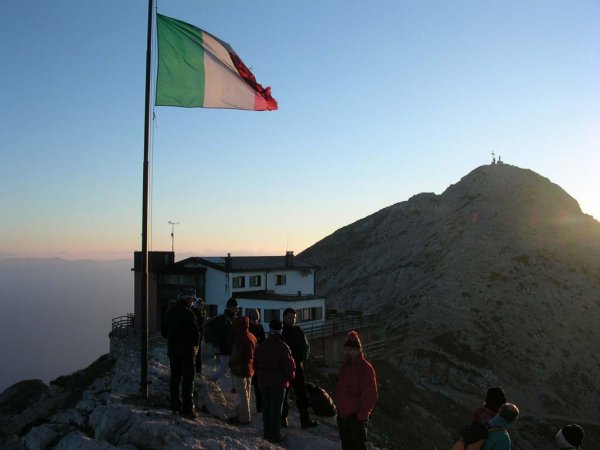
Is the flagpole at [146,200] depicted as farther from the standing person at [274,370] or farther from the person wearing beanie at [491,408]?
the person wearing beanie at [491,408]

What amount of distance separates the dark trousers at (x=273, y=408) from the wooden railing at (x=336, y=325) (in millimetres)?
30407

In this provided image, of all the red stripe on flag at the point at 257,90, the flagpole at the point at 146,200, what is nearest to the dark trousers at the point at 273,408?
the flagpole at the point at 146,200

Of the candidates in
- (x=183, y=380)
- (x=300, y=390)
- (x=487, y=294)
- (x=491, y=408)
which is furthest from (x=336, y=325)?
(x=491, y=408)

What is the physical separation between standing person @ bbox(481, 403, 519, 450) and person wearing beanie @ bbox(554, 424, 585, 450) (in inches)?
34.0

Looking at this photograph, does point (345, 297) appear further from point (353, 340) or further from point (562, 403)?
point (353, 340)

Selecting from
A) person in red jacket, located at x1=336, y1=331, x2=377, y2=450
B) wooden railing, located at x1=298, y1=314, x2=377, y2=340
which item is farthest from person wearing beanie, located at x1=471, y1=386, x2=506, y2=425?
wooden railing, located at x1=298, y1=314, x2=377, y2=340

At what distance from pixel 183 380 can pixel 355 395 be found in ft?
15.0

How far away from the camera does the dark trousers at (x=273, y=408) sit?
12.4 meters

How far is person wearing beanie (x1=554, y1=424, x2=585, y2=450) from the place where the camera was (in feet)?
28.5

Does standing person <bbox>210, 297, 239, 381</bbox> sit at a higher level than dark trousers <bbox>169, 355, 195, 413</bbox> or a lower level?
higher

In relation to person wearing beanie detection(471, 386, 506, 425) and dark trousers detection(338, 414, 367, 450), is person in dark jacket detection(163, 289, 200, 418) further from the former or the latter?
person wearing beanie detection(471, 386, 506, 425)

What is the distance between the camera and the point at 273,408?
12562 mm

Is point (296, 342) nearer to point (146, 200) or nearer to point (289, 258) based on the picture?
point (146, 200)

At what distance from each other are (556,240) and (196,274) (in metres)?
64.3
